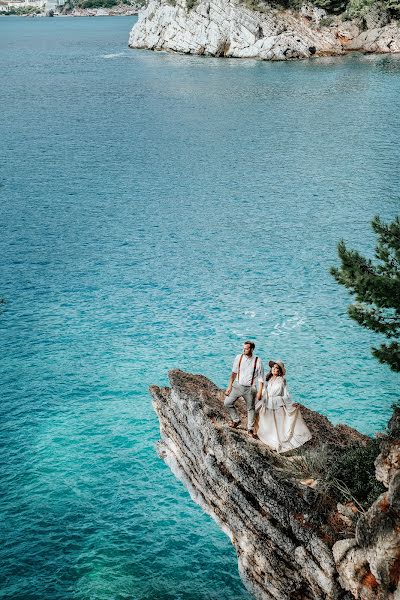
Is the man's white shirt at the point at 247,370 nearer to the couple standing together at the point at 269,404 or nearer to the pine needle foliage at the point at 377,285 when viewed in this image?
the couple standing together at the point at 269,404

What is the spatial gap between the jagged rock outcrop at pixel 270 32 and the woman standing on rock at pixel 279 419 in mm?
108175

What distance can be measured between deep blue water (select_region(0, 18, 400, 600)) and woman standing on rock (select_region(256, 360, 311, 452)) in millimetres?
4384

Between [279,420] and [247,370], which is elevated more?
[247,370]

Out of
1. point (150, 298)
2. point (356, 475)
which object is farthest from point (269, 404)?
point (150, 298)

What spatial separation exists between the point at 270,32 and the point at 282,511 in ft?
377

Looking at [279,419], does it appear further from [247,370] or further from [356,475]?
[356,475]

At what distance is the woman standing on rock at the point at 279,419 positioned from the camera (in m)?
17.1

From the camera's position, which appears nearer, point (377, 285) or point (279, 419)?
point (377, 285)

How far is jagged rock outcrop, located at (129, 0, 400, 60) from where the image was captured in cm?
11656

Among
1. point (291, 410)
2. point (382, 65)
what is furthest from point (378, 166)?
point (382, 65)

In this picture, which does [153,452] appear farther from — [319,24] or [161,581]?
[319,24]

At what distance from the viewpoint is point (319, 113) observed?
74.3 metres

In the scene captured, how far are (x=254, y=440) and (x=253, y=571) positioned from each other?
3301 mm

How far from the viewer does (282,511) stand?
15.7 meters
